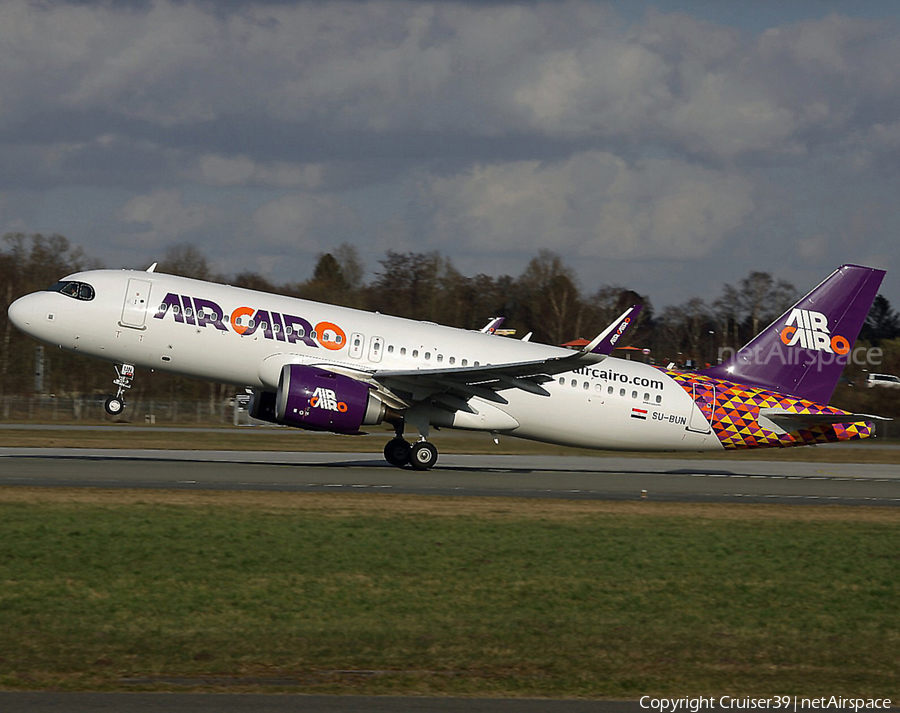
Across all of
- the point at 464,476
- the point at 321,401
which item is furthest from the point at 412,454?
the point at 321,401

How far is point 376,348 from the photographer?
28.2 m

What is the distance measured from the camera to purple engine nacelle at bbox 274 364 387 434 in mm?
26109

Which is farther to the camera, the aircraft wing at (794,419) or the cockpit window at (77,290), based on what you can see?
the aircraft wing at (794,419)

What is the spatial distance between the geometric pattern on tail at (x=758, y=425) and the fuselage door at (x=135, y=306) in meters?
15.8

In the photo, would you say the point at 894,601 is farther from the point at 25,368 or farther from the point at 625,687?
the point at 25,368

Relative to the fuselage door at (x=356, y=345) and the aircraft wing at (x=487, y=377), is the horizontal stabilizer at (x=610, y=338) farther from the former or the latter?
the fuselage door at (x=356, y=345)

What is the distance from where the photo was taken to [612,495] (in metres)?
24.3

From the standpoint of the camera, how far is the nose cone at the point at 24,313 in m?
27.2

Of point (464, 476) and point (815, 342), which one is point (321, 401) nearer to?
point (464, 476)

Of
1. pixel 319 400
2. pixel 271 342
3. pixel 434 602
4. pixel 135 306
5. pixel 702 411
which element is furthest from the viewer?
pixel 702 411

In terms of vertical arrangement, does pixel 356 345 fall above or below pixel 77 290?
below

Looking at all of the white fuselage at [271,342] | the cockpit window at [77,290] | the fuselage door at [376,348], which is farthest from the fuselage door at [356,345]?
the cockpit window at [77,290]

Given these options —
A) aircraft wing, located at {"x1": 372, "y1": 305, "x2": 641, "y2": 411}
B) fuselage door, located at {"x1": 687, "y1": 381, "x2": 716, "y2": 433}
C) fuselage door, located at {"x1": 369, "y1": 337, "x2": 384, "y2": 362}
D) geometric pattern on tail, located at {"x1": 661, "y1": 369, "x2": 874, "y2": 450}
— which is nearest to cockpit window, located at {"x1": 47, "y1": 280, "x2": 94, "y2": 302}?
fuselage door, located at {"x1": 369, "y1": 337, "x2": 384, "y2": 362}

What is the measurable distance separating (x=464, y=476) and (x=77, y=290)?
1158cm
